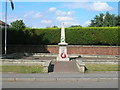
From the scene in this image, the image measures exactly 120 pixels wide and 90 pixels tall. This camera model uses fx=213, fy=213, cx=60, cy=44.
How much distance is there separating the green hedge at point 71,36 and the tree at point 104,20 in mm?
50358

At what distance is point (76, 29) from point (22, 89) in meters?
25.2

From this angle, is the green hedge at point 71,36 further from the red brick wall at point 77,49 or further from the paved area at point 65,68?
the paved area at point 65,68

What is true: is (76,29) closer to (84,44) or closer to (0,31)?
(84,44)

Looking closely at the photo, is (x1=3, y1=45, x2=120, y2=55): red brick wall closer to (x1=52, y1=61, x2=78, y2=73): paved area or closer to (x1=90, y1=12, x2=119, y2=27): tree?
(x1=52, y1=61, x2=78, y2=73): paved area

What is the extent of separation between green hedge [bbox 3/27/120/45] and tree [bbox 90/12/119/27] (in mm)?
50358

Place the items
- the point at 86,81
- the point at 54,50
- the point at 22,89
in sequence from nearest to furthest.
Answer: the point at 22,89 → the point at 86,81 → the point at 54,50

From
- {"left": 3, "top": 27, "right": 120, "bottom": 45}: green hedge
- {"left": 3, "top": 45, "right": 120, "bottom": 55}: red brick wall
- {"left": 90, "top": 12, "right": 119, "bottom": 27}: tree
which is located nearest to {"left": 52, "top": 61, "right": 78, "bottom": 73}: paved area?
{"left": 3, "top": 45, "right": 120, "bottom": 55}: red brick wall

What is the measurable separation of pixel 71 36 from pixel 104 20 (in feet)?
187

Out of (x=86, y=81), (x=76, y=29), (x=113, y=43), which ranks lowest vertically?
(x=86, y=81)

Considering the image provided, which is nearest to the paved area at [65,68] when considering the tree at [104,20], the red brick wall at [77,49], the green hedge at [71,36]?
the red brick wall at [77,49]

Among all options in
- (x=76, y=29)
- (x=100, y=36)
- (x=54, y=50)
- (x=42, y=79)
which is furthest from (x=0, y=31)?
(x=42, y=79)

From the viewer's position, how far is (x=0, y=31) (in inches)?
1272

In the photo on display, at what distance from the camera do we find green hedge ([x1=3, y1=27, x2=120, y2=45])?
32188 millimetres

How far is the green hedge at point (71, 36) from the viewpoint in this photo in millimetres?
32188
